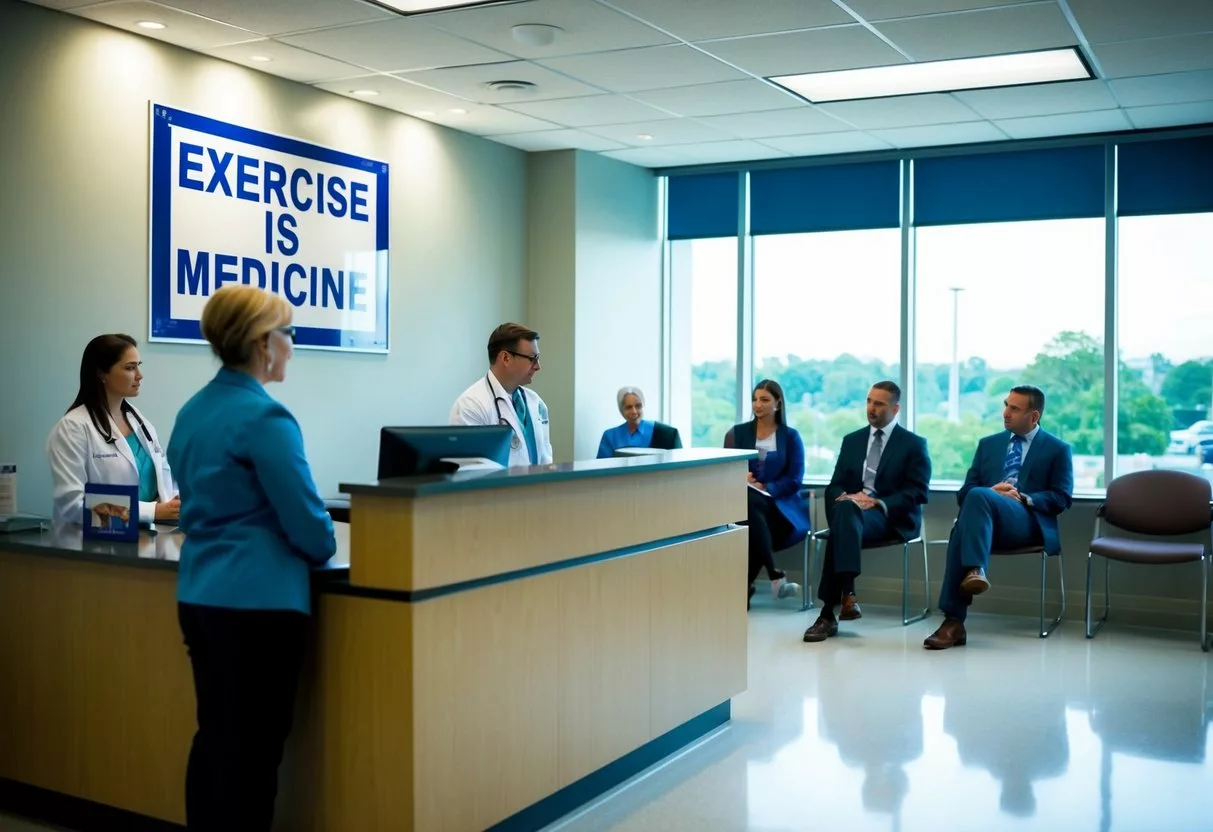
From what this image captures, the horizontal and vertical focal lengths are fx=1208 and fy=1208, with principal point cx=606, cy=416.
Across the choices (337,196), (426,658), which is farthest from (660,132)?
(426,658)

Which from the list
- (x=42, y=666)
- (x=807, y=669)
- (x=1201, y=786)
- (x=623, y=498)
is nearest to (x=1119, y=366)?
(x=807, y=669)

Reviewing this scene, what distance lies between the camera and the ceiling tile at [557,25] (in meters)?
5.16

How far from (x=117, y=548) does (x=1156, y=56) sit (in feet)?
16.9

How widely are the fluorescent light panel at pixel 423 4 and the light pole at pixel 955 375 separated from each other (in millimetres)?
4476

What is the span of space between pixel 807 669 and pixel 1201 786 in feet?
7.09

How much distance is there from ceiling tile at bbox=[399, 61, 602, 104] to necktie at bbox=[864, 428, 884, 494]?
2753mm

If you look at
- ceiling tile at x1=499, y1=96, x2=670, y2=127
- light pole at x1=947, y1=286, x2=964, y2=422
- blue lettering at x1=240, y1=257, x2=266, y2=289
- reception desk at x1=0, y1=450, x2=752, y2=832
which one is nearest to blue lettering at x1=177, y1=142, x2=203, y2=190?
blue lettering at x1=240, y1=257, x2=266, y2=289

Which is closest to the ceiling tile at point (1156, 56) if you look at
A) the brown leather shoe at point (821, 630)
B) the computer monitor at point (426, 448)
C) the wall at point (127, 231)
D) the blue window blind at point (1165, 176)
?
the blue window blind at point (1165, 176)

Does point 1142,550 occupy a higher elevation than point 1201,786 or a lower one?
higher

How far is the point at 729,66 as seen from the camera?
6098 millimetres

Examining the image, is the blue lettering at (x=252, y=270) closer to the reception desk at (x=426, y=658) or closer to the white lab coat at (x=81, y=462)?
the white lab coat at (x=81, y=462)

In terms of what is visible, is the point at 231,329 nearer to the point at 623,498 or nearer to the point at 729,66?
the point at 623,498

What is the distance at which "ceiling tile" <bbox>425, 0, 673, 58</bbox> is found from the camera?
516cm

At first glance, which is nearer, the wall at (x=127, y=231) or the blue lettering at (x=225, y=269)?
the wall at (x=127, y=231)
